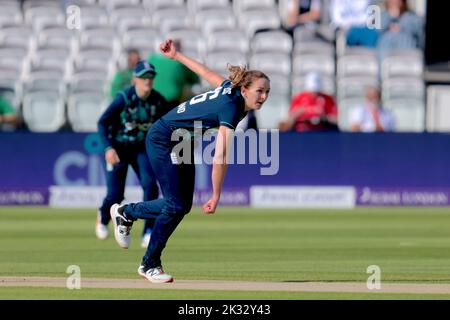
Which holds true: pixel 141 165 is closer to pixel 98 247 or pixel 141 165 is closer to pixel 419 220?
pixel 98 247

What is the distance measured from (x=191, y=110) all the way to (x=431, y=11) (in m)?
18.6

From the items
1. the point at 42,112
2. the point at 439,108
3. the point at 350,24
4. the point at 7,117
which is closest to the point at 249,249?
the point at 7,117

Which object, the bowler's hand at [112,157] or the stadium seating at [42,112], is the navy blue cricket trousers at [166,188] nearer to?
the bowler's hand at [112,157]

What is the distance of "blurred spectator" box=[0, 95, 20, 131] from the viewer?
23.9 meters

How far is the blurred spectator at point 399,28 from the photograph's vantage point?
27109mm

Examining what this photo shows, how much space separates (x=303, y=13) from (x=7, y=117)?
7.15m

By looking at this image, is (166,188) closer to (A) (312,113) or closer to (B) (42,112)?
(A) (312,113)

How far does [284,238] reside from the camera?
17.6 meters

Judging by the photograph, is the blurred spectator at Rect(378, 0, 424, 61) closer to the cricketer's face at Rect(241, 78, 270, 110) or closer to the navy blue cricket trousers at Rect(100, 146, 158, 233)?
the navy blue cricket trousers at Rect(100, 146, 158, 233)

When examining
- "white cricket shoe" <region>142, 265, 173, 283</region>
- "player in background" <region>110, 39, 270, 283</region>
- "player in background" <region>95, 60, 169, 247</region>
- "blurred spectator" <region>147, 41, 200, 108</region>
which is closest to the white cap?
"blurred spectator" <region>147, 41, 200, 108</region>

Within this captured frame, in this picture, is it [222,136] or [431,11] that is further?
[431,11]

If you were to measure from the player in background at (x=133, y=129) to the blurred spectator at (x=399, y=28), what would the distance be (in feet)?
39.4
